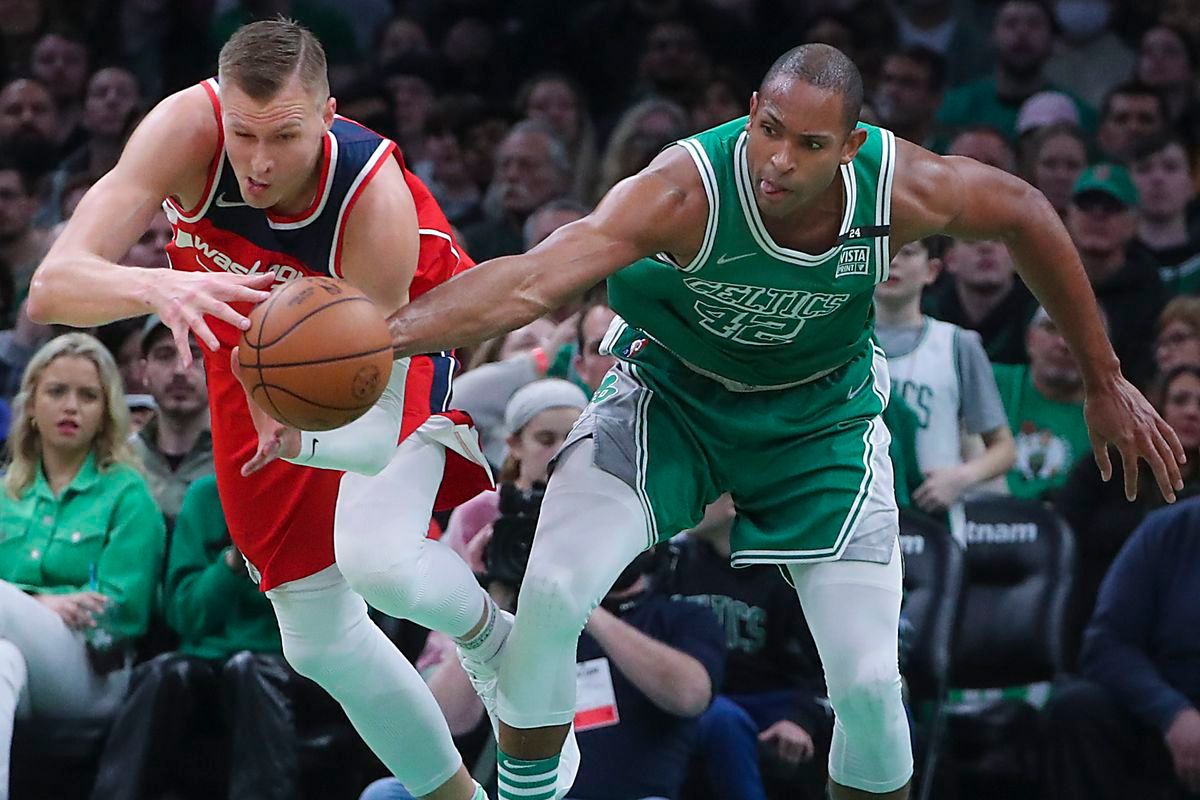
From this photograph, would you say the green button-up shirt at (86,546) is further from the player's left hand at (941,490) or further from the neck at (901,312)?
the neck at (901,312)

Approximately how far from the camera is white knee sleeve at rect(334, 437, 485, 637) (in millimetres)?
4352

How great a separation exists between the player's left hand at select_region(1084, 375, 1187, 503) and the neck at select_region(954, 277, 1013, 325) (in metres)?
3.03

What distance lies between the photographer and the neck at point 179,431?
255 inches

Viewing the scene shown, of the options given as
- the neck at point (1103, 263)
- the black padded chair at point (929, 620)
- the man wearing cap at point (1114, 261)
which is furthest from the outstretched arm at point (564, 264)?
the neck at point (1103, 263)

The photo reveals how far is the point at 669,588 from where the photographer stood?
5.74m

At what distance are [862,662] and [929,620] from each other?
5.41ft

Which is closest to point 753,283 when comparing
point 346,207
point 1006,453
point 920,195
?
point 920,195

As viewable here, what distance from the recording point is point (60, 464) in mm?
6102

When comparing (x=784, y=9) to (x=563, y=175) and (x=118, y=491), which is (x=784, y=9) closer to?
(x=563, y=175)

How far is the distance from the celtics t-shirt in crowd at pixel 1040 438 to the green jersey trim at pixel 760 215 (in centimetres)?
295

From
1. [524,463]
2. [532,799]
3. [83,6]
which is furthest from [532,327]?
[83,6]

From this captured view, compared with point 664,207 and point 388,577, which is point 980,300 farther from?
point 388,577

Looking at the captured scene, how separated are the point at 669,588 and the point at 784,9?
5510mm

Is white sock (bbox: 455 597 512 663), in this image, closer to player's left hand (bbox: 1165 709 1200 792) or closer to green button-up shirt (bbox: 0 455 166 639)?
green button-up shirt (bbox: 0 455 166 639)
